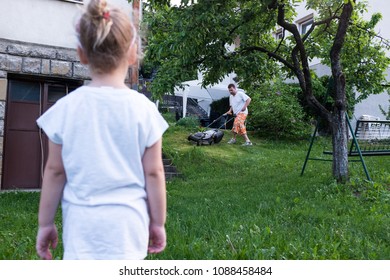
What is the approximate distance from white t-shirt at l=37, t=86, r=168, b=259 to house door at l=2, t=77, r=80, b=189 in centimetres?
635

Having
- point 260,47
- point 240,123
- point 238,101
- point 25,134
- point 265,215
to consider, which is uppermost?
point 260,47

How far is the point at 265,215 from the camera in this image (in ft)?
15.0

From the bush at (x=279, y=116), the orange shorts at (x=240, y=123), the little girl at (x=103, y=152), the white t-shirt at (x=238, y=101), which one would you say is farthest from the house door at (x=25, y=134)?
the bush at (x=279, y=116)

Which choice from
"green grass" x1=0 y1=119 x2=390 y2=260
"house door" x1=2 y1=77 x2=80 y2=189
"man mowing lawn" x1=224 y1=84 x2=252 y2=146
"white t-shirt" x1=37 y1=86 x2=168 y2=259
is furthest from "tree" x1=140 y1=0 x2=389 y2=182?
"white t-shirt" x1=37 y1=86 x2=168 y2=259

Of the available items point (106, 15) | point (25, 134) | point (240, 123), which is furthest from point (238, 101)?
point (106, 15)

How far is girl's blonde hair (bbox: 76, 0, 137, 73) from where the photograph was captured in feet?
4.81

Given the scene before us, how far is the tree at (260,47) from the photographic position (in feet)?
19.0

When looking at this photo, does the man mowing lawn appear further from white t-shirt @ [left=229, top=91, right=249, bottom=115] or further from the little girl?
the little girl

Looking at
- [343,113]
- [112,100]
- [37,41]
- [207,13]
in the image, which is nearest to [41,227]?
[112,100]

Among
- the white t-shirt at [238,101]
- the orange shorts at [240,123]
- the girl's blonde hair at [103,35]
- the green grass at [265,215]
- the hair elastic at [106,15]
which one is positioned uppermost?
the hair elastic at [106,15]

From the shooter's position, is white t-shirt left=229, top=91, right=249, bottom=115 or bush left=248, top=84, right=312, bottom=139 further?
bush left=248, top=84, right=312, bottom=139

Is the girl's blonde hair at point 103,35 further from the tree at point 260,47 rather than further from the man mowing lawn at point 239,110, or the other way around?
the man mowing lawn at point 239,110

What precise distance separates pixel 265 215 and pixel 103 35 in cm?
353

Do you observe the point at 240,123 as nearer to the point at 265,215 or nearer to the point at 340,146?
the point at 340,146
